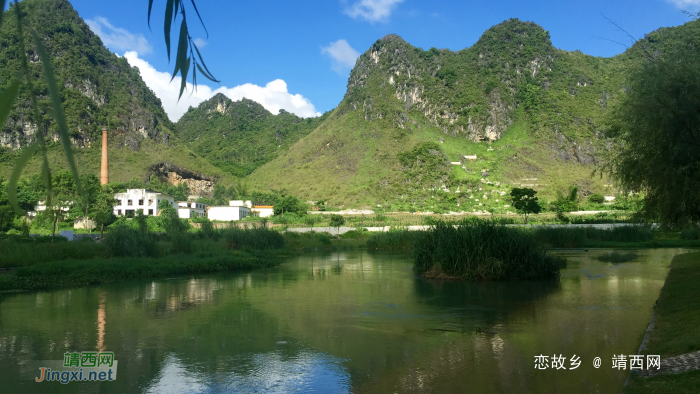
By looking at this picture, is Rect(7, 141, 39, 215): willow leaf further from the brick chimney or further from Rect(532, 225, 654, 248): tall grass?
the brick chimney

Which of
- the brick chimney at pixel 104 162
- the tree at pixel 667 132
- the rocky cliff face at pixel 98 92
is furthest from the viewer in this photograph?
the rocky cliff face at pixel 98 92

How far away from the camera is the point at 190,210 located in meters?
69.7

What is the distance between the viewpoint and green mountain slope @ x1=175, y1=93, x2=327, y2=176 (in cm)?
14150

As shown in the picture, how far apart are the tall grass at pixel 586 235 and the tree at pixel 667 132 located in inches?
835

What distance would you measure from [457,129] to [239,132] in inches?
3159

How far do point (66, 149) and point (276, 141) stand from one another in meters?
155

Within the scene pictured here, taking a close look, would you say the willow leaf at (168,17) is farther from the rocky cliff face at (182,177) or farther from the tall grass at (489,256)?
the rocky cliff face at (182,177)

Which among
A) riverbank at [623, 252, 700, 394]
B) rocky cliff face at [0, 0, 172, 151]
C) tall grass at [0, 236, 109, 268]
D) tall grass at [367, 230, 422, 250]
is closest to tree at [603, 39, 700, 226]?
riverbank at [623, 252, 700, 394]

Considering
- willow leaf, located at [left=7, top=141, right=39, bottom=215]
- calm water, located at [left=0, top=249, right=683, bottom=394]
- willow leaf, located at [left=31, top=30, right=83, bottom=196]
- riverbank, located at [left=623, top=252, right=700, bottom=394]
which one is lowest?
calm water, located at [left=0, top=249, right=683, bottom=394]

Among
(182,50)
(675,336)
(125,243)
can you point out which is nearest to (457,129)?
(125,243)

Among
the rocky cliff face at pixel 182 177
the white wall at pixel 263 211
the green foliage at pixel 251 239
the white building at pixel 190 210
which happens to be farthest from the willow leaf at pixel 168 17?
the rocky cliff face at pixel 182 177

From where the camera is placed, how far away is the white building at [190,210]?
2677 inches

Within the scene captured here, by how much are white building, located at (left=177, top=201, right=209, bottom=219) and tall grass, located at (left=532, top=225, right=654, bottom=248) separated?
47255mm

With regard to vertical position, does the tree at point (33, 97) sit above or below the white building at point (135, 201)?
below
